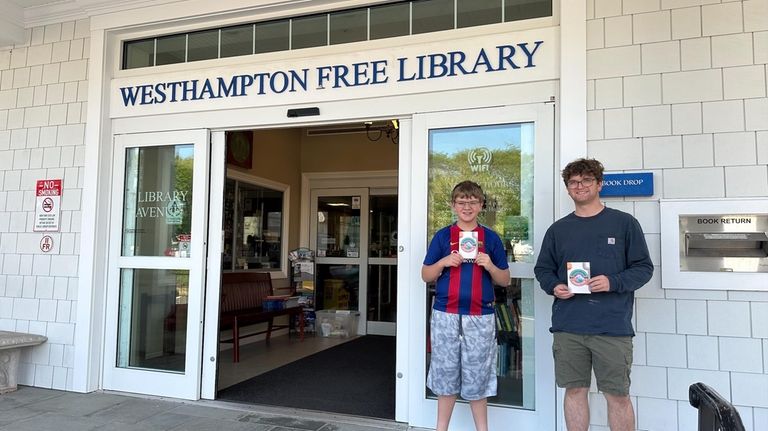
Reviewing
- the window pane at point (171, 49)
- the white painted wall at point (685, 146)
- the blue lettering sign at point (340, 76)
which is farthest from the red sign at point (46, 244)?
the white painted wall at point (685, 146)

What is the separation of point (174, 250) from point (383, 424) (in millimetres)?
2027

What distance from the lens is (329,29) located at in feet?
12.5

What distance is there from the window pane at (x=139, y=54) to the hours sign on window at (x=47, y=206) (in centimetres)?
112

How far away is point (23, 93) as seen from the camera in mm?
4535

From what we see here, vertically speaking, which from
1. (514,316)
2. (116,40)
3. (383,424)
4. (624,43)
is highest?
(116,40)

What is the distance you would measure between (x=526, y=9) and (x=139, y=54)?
3.07 metres

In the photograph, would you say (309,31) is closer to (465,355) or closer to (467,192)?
(467,192)

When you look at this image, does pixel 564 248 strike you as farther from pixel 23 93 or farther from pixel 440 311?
pixel 23 93

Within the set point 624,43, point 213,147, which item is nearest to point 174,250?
point 213,147

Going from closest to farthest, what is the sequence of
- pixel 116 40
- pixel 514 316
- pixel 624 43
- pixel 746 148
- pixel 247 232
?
pixel 746 148 → pixel 624 43 → pixel 514 316 → pixel 116 40 → pixel 247 232

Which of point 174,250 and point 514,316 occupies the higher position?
point 174,250

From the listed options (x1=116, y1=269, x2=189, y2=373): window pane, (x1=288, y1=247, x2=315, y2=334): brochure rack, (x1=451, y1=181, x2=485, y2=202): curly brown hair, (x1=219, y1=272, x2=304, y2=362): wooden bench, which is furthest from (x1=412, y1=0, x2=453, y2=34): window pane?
(x1=288, y1=247, x2=315, y2=334): brochure rack

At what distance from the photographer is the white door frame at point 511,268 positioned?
310cm

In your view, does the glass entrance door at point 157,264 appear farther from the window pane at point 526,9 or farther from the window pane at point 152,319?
the window pane at point 526,9
